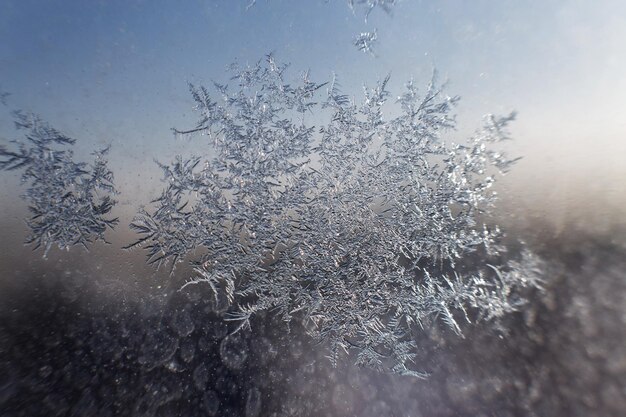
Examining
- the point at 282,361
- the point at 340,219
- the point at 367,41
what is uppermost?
the point at 367,41

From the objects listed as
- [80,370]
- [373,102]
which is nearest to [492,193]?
[373,102]

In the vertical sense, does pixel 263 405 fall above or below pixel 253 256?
below

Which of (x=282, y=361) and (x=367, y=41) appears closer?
(x=367, y=41)

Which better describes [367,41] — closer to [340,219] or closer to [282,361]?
[340,219]

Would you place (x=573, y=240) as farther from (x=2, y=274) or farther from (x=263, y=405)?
(x=2, y=274)

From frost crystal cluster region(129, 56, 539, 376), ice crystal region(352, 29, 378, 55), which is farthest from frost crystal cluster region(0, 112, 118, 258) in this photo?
ice crystal region(352, 29, 378, 55)

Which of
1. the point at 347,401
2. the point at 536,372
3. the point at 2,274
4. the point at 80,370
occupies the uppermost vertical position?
the point at 536,372

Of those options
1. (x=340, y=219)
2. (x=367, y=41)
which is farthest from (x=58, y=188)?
(x=367, y=41)

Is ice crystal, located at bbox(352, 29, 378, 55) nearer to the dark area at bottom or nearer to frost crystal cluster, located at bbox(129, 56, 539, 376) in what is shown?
frost crystal cluster, located at bbox(129, 56, 539, 376)
